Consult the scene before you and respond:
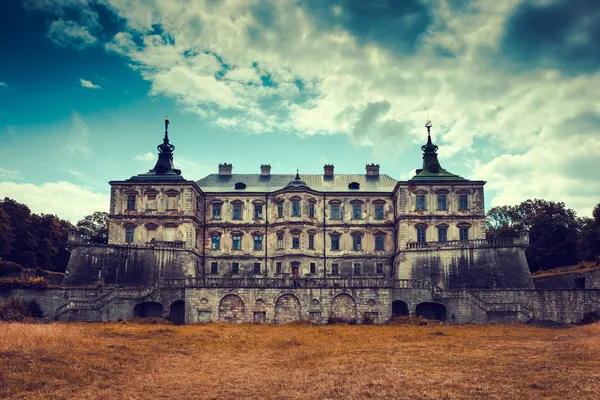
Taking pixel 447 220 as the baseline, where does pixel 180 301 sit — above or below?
below

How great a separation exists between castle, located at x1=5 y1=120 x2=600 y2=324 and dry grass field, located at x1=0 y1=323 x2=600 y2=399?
6978 millimetres

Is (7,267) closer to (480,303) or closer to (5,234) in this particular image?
(5,234)

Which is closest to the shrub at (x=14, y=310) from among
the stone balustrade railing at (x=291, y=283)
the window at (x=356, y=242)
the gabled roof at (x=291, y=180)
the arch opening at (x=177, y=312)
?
the arch opening at (x=177, y=312)

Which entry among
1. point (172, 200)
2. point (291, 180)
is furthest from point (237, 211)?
point (291, 180)

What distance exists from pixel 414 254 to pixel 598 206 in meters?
17.9

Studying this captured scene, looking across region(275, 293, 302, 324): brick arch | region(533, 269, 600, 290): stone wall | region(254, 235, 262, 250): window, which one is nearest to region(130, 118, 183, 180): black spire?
region(254, 235, 262, 250): window

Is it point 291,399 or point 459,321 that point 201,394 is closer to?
point 291,399

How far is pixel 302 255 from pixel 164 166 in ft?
56.6

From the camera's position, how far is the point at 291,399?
19781mm

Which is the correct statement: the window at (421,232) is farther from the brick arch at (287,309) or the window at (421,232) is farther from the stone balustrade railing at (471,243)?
the brick arch at (287,309)

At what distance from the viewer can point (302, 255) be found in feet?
180

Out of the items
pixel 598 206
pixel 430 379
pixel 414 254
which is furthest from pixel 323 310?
pixel 598 206

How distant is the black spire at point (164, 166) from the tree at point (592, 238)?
130 ft

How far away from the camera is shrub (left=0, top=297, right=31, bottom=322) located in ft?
129
